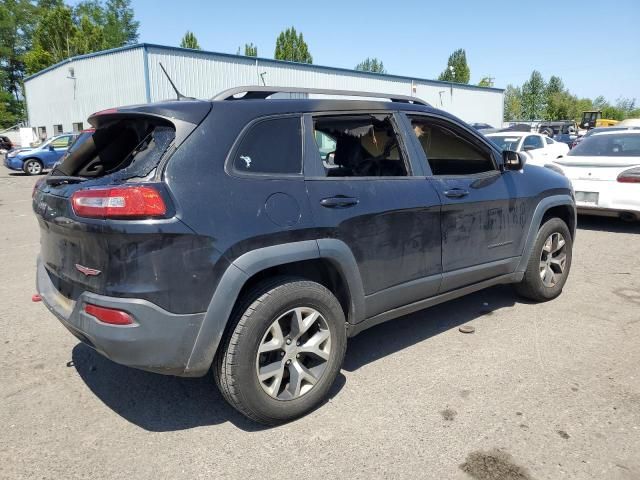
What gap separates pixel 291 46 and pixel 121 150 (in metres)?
69.4

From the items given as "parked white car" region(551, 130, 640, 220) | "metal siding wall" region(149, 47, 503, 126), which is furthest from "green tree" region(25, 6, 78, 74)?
"parked white car" region(551, 130, 640, 220)

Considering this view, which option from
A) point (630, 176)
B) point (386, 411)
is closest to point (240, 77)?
point (630, 176)

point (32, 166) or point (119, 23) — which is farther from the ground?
point (119, 23)

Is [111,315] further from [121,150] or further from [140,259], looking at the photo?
[121,150]

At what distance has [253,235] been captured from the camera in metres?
2.62

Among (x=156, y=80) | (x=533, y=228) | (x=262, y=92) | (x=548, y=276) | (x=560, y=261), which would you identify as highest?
(x=156, y=80)

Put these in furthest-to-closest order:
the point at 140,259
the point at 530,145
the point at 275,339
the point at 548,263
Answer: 1. the point at 530,145
2. the point at 548,263
3. the point at 275,339
4. the point at 140,259

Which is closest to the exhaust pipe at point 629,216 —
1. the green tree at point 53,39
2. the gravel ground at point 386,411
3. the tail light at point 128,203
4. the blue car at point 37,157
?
the gravel ground at point 386,411

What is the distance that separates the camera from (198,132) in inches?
103

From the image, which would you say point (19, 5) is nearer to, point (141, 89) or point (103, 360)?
point (141, 89)

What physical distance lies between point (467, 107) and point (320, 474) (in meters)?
42.2

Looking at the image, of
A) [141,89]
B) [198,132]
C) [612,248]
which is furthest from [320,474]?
[141,89]

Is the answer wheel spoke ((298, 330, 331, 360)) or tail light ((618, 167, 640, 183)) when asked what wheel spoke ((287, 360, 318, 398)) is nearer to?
wheel spoke ((298, 330, 331, 360))

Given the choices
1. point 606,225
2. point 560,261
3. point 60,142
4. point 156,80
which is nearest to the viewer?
point 560,261
